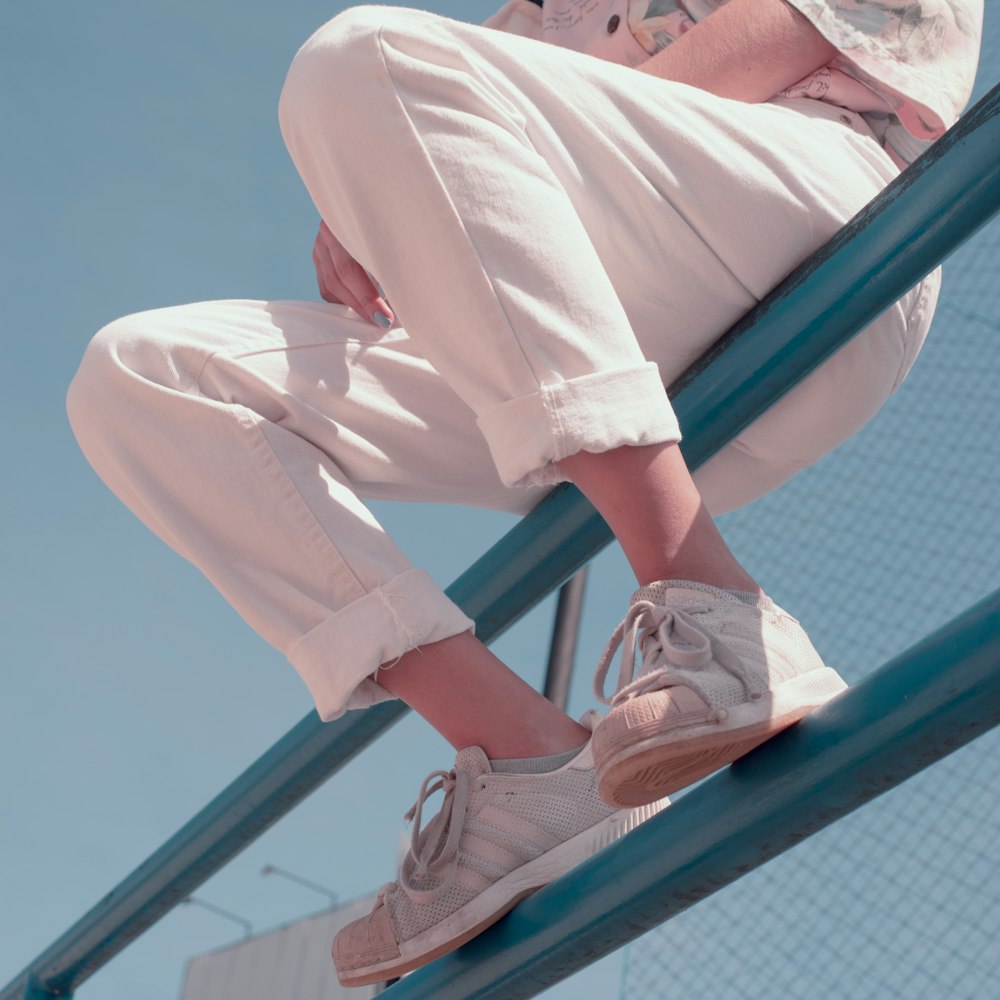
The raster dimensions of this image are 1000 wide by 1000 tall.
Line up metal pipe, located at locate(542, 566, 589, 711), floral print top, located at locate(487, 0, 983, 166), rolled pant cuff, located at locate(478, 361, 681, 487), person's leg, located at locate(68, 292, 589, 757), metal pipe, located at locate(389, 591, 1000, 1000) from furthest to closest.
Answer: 1. metal pipe, located at locate(542, 566, 589, 711)
2. floral print top, located at locate(487, 0, 983, 166)
3. person's leg, located at locate(68, 292, 589, 757)
4. rolled pant cuff, located at locate(478, 361, 681, 487)
5. metal pipe, located at locate(389, 591, 1000, 1000)

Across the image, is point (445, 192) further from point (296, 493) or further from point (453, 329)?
point (296, 493)

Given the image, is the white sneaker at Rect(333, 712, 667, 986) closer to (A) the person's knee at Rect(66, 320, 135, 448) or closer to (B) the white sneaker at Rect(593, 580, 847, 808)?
(B) the white sneaker at Rect(593, 580, 847, 808)

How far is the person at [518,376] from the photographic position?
0.66 metres

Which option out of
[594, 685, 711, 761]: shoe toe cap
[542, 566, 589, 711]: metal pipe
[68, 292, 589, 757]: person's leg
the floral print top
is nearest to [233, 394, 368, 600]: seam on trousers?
[68, 292, 589, 757]: person's leg

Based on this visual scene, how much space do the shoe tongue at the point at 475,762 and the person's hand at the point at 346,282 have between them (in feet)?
1.03

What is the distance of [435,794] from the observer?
0.77m

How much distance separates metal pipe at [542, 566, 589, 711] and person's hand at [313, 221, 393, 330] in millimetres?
1131

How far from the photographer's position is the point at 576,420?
2.12 ft

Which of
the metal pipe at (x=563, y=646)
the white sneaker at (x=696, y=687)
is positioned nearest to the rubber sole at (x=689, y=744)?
the white sneaker at (x=696, y=687)

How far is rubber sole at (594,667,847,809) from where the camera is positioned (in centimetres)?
58

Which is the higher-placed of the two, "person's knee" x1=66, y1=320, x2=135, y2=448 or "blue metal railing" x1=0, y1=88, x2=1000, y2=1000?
"person's knee" x1=66, y1=320, x2=135, y2=448

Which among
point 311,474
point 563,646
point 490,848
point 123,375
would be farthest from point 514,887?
point 563,646

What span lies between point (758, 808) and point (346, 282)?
1.59 feet

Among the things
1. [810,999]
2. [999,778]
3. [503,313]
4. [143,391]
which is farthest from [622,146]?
[999,778]
